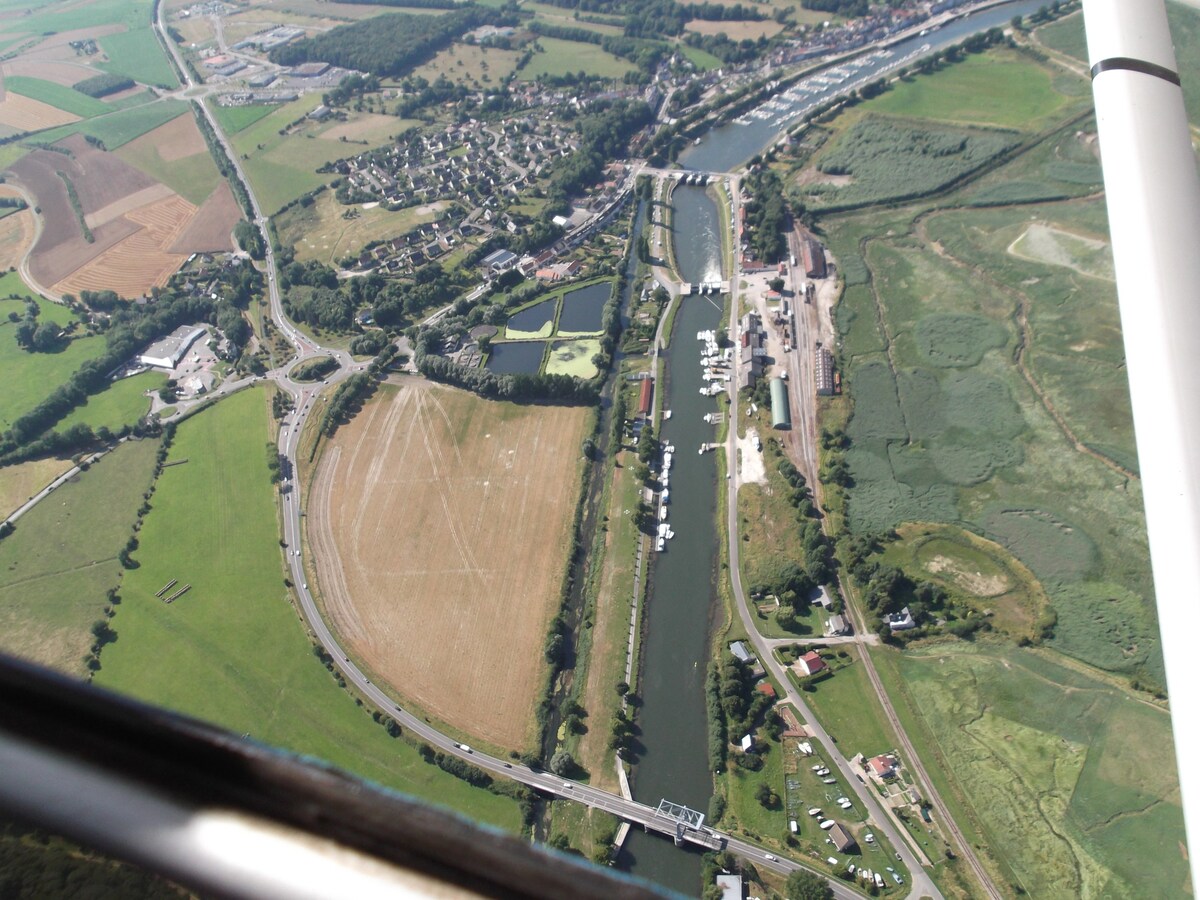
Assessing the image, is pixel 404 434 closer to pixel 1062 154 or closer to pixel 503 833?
pixel 503 833

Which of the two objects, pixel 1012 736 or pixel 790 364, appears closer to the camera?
pixel 1012 736

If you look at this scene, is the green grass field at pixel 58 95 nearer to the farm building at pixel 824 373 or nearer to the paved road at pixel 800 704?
the paved road at pixel 800 704

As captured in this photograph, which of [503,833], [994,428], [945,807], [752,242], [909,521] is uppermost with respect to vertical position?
[503,833]

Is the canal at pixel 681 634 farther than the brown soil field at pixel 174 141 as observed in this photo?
No

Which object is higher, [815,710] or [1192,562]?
[1192,562]

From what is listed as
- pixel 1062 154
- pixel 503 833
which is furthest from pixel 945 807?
pixel 1062 154

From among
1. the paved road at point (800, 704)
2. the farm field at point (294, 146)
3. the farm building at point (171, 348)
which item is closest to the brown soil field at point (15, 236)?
the farm field at point (294, 146)
